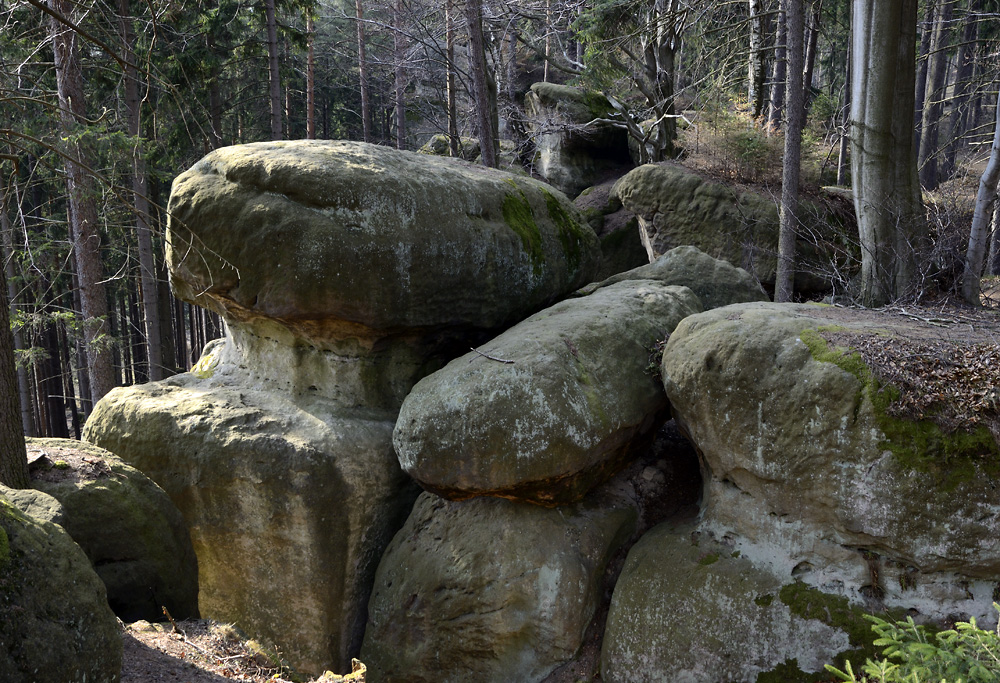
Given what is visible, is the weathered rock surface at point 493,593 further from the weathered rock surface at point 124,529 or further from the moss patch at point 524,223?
the moss patch at point 524,223

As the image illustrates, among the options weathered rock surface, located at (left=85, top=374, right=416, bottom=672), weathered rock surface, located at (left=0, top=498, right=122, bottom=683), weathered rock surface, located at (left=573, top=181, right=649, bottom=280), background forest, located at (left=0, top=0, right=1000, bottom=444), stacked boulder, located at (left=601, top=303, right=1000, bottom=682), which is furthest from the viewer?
weathered rock surface, located at (left=573, top=181, right=649, bottom=280)

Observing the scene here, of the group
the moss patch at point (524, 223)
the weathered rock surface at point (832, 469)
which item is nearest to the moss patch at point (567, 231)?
the moss patch at point (524, 223)

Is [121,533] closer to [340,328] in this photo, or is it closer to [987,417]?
[340,328]

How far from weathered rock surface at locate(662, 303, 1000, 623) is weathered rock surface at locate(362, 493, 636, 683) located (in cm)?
122

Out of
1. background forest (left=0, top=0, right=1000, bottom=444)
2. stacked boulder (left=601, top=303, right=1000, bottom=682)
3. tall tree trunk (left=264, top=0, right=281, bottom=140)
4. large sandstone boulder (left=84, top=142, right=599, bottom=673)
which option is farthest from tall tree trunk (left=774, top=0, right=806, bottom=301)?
tall tree trunk (left=264, top=0, right=281, bottom=140)

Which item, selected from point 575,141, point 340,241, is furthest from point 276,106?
point 340,241

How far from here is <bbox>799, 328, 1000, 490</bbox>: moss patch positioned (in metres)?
4.85

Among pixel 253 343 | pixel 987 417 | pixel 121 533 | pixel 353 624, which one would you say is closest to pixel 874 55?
pixel 987 417

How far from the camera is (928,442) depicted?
16.3 feet

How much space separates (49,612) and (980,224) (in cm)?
944

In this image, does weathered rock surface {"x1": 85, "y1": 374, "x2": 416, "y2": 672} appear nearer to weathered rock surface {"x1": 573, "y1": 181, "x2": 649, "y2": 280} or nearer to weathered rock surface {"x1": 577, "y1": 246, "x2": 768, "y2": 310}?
weathered rock surface {"x1": 577, "y1": 246, "x2": 768, "y2": 310}

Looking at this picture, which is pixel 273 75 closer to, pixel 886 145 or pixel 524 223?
pixel 524 223

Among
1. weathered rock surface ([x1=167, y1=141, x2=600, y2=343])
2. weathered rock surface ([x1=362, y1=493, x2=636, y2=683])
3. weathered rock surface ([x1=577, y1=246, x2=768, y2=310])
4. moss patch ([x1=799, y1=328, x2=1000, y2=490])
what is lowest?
weathered rock surface ([x1=362, y1=493, x2=636, y2=683])

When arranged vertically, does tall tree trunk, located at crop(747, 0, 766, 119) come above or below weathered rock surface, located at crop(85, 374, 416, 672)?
above
